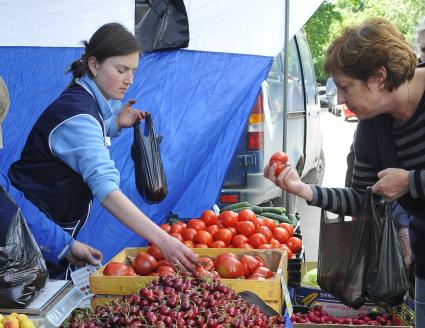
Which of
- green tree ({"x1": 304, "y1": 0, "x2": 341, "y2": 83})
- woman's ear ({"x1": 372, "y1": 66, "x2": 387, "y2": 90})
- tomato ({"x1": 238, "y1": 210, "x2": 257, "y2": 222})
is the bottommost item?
tomato ({"x1": 238, "y1": 210, "x2": 257, "y2": 222})

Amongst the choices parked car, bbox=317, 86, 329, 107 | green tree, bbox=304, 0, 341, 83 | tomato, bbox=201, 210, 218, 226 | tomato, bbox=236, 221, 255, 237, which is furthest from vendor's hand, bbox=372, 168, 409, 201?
parked car, bbox=317, 86, 329, 107

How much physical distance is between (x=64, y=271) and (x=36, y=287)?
2.35 feet

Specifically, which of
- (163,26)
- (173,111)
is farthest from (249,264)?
(163,26)

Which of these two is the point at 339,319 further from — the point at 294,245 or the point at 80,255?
the point at 80,255

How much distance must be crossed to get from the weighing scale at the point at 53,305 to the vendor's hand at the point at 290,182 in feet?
3.46

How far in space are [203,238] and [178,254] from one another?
123cm

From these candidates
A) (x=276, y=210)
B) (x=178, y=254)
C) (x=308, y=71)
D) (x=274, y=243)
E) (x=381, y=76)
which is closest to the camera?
(x=381, y=76)

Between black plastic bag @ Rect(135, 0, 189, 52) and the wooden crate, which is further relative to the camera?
black plastic bag @ Rect(135, 0, 189, 52)

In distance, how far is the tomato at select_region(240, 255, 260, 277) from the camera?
2891 millimetres

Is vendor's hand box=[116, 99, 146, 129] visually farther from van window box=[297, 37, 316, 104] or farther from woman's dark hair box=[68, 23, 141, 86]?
van window box=[297, 37, 316, 104]

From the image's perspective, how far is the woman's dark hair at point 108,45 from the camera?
9.55ft

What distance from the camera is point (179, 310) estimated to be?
2131mm

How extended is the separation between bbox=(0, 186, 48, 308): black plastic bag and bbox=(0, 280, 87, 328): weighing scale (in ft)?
0.10

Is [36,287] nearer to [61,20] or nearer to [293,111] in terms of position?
[61,20]
